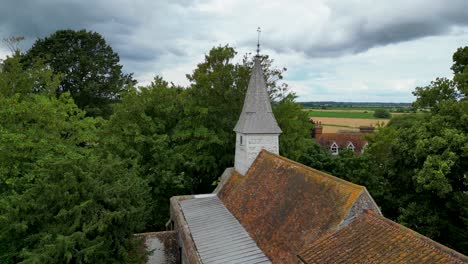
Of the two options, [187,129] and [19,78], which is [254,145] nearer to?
[187,129]

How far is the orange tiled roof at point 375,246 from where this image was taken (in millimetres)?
8250

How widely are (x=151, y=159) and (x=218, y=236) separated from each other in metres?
9.30

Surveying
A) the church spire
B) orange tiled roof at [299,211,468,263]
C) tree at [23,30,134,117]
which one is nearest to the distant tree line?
the church spire

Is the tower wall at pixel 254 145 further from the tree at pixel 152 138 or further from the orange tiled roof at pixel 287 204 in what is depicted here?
the tree at pixel 152 138

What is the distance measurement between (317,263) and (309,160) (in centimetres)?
1780

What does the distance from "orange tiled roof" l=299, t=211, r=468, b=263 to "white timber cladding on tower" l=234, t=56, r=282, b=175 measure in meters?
9.03

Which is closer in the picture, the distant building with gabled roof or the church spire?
the distant building with gabled roof

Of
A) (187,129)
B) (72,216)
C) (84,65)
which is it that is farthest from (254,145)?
(84,65)

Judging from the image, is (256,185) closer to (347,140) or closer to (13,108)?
(13,108)

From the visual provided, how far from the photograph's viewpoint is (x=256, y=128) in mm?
18828

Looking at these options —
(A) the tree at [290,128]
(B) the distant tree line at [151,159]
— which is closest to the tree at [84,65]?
(B) the distant tree line at [151,159]

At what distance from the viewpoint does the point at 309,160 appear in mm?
26703

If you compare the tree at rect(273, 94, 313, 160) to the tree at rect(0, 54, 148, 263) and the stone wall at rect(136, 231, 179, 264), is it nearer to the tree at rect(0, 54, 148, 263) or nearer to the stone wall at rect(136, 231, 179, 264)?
the stone wall at rect(136, 231, 179, 264)

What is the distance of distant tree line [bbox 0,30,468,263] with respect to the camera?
10297 millimetres
